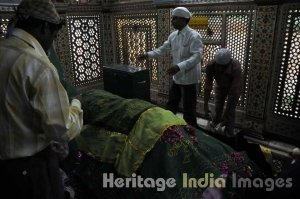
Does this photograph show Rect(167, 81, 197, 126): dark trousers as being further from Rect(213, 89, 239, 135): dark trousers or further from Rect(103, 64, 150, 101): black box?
Rect(103, 64, 150, 101): black box

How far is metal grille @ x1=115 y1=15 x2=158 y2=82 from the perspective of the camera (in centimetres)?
482

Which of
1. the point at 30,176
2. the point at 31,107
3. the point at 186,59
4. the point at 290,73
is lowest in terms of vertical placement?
the point at 30,176

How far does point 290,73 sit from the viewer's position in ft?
10.9

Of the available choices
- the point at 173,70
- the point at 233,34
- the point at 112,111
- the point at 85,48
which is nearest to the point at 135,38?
the point at 85,48

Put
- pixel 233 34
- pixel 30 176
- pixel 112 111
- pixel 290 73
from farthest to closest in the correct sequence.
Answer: pixel 233 34
pixel 290 73
pixel 112 111
pixel 30 176

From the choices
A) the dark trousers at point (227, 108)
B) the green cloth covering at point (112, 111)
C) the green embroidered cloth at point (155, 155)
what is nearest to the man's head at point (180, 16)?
the dark trousers at point (227, 108)

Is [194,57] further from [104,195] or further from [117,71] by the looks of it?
[104,195]

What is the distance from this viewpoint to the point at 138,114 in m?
1.94

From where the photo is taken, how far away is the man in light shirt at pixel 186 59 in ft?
11.1

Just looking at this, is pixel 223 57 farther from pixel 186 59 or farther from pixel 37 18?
pixel 37 18

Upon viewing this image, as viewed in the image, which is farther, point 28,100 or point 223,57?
point 223,57

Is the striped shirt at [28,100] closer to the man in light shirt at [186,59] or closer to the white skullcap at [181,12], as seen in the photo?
the man in light shirt at [186,59]

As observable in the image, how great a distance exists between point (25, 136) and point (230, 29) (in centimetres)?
322

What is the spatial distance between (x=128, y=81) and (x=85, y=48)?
2519 millimetres
